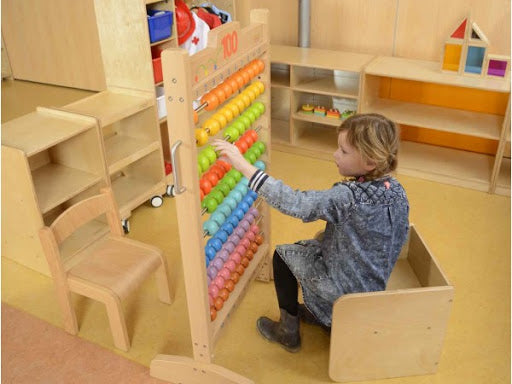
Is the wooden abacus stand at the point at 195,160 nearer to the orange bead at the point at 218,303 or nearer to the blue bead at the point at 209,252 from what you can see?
the orange bead at the point at 218,303

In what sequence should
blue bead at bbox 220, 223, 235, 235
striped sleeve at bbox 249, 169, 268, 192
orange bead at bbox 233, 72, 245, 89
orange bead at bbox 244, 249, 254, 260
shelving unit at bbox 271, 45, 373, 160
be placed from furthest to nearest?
shelving unit at bbox 271, 45, 373, 160 → orange bead at bbox 244, 249, 254, 260 → blue bead at bbox 220, 223, 235, 235 → orange bead at bbox 233, 72, 245, 89 → striped sleeve at bbox 249, 169, 268, 192

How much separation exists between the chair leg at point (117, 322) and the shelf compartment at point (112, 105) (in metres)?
1.00

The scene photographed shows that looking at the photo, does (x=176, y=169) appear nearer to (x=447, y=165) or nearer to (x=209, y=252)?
(x=209, y=252)

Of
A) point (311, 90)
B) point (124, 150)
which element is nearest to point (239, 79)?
point (124, 150)

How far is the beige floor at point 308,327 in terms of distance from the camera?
83.9 inches

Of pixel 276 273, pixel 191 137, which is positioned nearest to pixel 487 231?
pixel 276 273

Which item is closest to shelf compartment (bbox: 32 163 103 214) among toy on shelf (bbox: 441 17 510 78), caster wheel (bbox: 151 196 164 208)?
caster wheel (bbox: 151 196 164 208)

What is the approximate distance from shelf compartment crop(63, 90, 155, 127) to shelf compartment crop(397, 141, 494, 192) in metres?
1.72

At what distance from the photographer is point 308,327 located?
91.6 inches

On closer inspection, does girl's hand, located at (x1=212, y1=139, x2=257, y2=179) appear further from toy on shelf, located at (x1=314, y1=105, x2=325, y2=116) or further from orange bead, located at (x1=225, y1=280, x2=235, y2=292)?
toy on shelf, located at (x1=314, y1=105, x2=325, y2=116)

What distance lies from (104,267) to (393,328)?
126 cm

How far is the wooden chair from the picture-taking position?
211cm

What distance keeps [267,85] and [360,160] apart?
618 millimetres

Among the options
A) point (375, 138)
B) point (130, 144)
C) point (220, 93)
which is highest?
point (220, 93)
